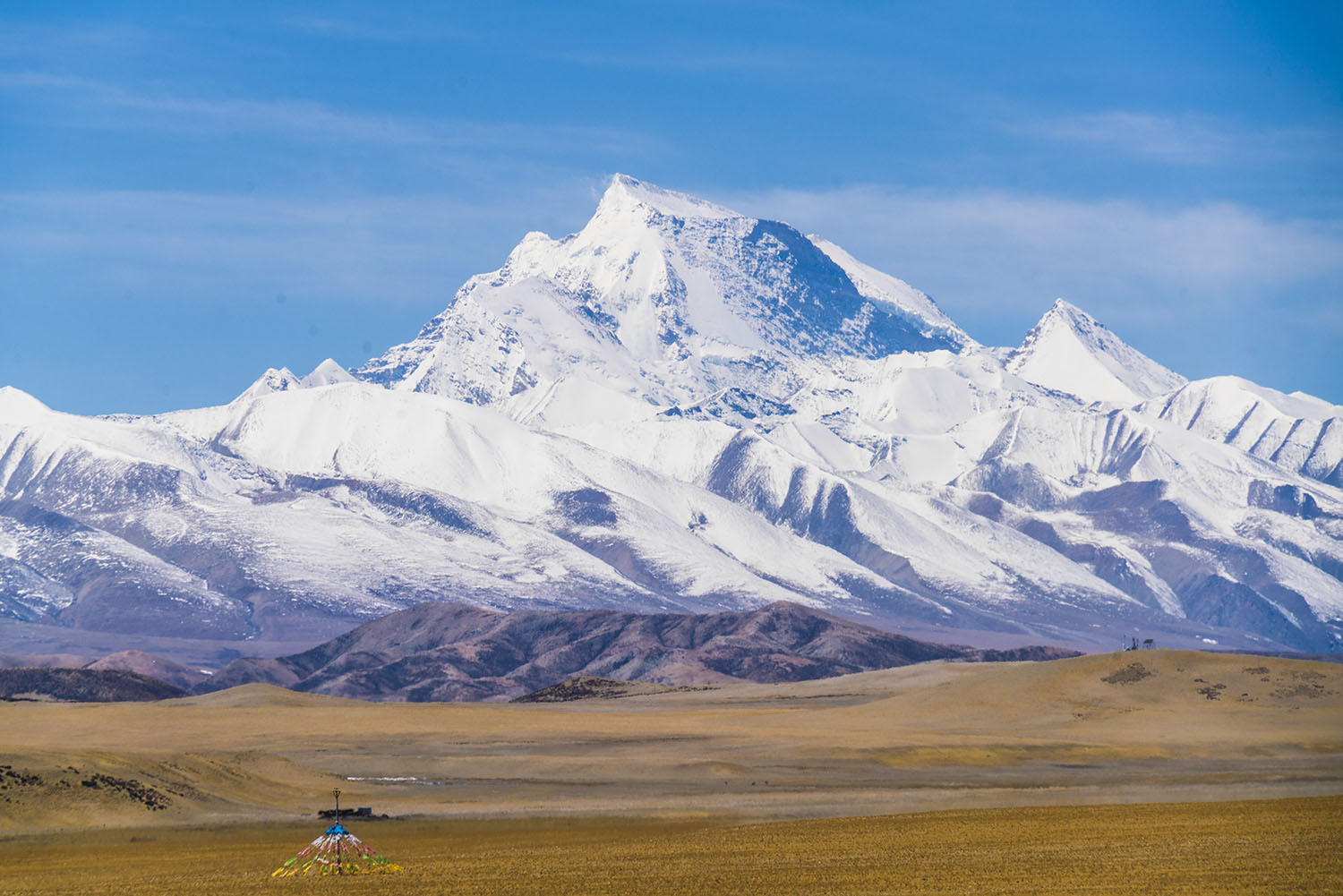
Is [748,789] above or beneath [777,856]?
above

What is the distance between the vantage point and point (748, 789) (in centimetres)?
9450

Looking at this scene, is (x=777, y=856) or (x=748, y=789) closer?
(x=777, y=856)

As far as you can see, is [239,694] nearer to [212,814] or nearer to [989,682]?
[989,682]

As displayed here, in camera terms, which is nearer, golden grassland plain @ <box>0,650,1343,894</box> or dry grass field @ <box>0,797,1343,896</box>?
dry grass field @ <box>0,797,1343,896</box>

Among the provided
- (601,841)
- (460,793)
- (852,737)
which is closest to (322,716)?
(852,737)

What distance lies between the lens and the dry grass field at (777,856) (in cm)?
5806

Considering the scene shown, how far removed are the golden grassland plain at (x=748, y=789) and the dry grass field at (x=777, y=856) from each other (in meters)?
0.23

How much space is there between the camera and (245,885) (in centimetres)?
6066

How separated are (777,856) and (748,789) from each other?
29.0 metres

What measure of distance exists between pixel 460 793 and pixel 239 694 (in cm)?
9906

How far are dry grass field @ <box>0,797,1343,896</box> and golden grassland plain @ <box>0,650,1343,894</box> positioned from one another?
23 centimetres

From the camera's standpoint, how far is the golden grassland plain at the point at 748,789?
6184 cm

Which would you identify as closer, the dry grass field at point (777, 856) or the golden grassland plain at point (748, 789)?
the dry grass field at point (777, 856)

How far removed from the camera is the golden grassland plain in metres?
61.8
